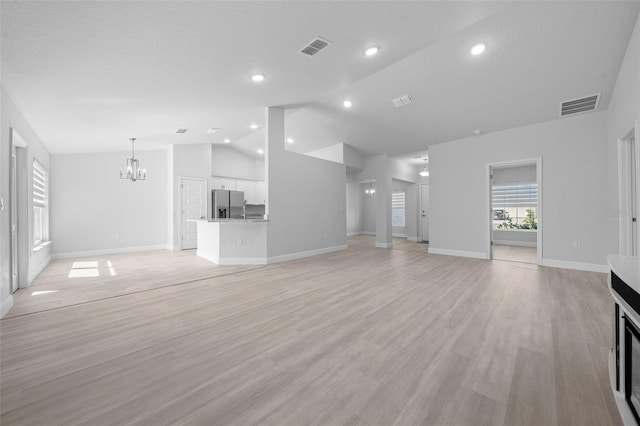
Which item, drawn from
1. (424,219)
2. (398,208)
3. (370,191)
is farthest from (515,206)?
(370,191)

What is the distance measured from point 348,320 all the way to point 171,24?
3.34 meters

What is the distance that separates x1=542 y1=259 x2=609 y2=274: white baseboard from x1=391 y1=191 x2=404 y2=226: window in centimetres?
610

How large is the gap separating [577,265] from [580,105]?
2.96 m

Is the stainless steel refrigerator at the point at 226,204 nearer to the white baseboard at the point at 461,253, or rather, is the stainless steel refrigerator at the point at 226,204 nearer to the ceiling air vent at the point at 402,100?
the ceiling air vent at the point at 402,100

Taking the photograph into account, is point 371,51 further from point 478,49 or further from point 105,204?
point 105,204

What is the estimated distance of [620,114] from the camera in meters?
3.66

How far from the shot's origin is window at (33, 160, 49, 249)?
5.34 meters

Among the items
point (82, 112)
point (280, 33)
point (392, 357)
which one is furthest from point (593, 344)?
point (82, 112)

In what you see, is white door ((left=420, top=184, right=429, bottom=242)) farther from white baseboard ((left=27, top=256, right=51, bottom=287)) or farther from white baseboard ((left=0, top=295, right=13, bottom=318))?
white baseboard ((left=27, top=256, right=51, bottom=287))

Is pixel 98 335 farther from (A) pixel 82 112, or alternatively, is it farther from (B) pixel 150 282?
(A) pixel 82 112

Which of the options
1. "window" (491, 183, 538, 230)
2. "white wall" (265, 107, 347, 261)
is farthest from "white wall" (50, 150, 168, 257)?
"window" (491, 183, 538, 230)

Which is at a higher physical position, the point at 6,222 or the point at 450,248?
the point at 6,222

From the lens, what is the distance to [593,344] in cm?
219

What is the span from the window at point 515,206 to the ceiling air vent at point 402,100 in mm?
5298
